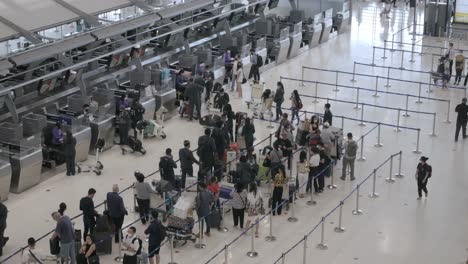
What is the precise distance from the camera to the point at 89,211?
645 inches

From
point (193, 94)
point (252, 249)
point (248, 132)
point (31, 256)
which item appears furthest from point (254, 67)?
point (31, 256)

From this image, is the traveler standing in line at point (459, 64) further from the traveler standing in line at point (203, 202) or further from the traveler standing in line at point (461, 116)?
the traveler standing in line at point (203, 202)

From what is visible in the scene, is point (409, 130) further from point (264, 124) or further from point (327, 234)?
point (327, 234)

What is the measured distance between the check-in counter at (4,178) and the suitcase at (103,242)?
11.3 feet

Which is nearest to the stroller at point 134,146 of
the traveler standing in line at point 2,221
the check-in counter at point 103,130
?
the check-in counter at point 103,130

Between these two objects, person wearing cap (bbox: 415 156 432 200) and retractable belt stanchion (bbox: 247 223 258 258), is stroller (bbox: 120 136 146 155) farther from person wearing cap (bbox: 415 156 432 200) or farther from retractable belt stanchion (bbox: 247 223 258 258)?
person wearing cap (bbox: 415 156 432 200)

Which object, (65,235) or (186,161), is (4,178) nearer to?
(186,161)

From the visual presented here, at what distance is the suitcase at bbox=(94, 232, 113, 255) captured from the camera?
16.2 metres

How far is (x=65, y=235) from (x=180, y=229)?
250 cm

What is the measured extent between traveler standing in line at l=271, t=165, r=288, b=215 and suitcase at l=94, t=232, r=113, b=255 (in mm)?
3364

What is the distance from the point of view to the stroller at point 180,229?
54.7ft

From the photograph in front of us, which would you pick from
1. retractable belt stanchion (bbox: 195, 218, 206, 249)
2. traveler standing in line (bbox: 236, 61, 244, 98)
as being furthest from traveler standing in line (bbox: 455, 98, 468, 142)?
retractable belt stanchion (bbox: 195, 218, 206, 249)

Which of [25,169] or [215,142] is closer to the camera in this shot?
[25,169]

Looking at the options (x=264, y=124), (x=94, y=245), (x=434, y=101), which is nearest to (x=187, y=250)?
(x=94, y=245)
